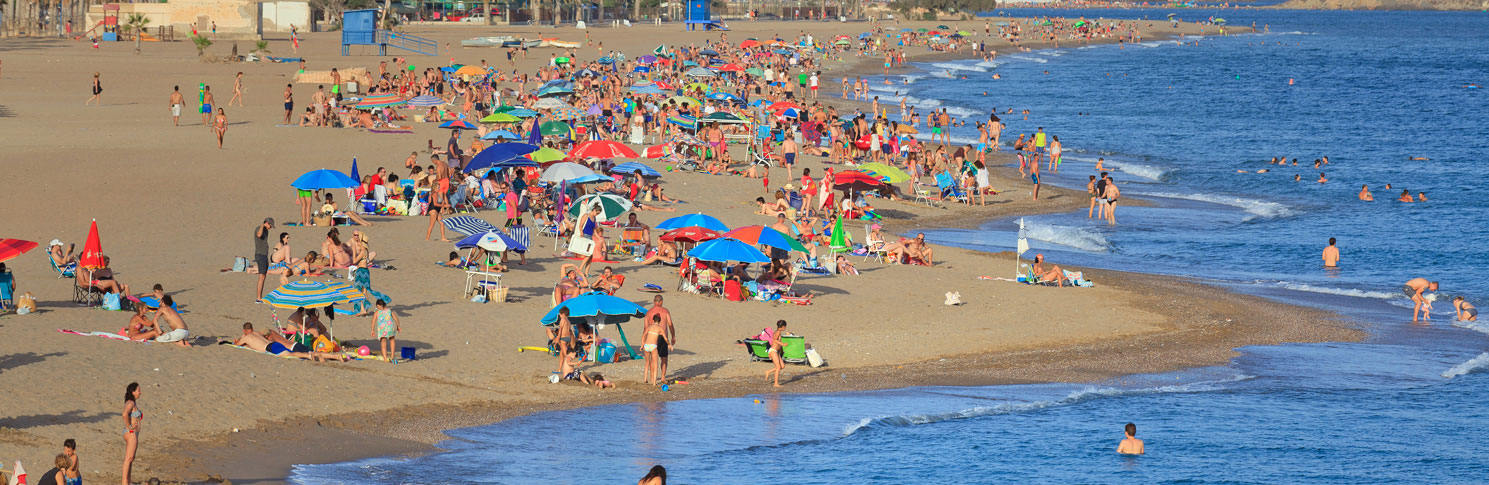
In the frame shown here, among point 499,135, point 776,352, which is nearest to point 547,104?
point 499,135

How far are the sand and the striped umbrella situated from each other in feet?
2.11

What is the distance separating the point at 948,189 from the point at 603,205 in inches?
429

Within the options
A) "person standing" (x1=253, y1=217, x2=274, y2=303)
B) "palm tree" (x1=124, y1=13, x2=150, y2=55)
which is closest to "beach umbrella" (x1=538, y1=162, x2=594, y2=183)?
"person standing" (x1=253, y1=217, x2=274, y2=303)

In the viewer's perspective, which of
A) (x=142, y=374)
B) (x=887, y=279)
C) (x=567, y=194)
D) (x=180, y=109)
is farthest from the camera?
(x=180, y=109)

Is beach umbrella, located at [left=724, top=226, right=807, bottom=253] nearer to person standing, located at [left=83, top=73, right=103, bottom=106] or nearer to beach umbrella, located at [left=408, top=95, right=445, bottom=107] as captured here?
beach umbrella, located at [left=408, top=95, right=445, bottom=107]

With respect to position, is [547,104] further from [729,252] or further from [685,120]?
[729,252]

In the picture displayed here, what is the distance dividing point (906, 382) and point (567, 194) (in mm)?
10601

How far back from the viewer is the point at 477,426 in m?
14.3

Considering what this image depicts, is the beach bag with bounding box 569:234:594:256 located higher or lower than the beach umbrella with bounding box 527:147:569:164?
lower

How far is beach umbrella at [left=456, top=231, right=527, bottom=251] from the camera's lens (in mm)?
19578

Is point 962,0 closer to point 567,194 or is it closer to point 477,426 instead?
point 567,194

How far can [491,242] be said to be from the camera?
19594 millimetres

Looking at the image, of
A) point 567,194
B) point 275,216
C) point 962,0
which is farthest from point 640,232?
point 962,0

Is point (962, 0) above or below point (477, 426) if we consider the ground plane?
above
